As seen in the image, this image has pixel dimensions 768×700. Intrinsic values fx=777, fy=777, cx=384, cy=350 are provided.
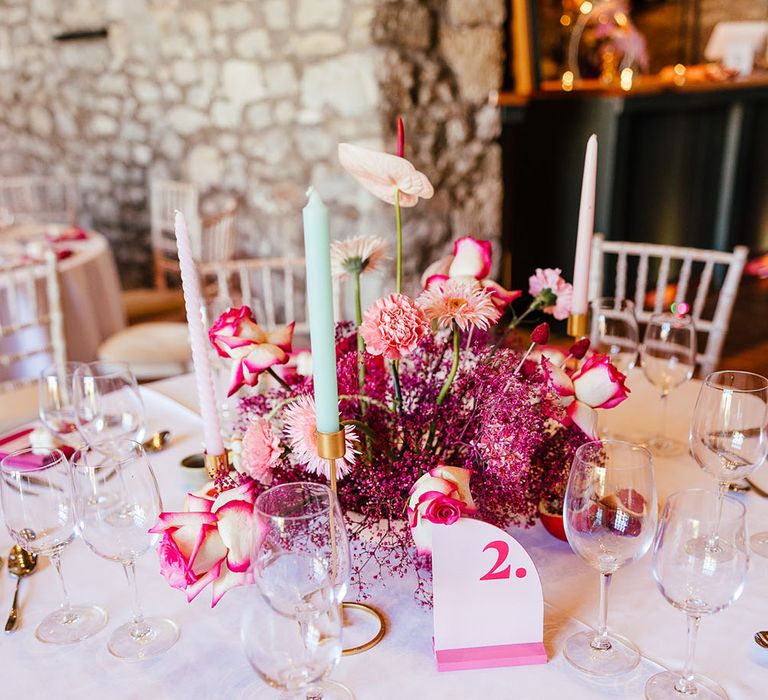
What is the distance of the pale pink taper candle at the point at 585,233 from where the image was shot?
106cm

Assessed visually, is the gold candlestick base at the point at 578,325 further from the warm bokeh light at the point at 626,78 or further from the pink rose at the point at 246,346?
the warm bokeh light at the point at 626,78

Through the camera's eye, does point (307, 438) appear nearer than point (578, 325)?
Yes

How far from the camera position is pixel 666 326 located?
1361mm

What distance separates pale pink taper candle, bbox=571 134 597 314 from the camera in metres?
1.06

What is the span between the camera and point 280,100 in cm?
352

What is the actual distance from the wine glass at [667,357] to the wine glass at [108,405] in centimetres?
90

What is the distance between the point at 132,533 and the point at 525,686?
47 cm

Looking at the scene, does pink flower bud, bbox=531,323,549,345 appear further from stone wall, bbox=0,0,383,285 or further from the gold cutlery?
stone wall, bbox=0,0,383,285

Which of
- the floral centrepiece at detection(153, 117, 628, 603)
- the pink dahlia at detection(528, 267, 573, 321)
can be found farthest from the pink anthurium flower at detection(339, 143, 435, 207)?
the pink dahlia at detection(528, 267, 573, 321)

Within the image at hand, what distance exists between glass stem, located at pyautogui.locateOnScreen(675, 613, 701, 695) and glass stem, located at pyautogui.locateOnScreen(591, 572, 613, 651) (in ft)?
0.28

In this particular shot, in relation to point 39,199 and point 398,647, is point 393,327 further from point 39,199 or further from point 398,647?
point 39,199

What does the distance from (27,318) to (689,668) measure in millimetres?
2456

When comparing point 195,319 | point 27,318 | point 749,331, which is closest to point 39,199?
point 27,318

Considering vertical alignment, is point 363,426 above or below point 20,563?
above
